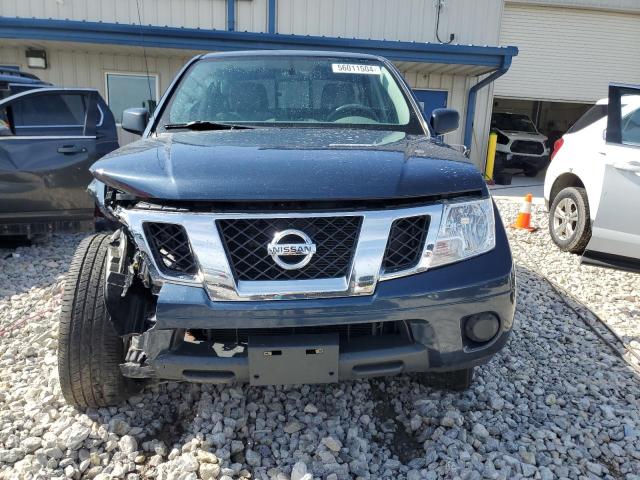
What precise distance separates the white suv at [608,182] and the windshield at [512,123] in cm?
1096

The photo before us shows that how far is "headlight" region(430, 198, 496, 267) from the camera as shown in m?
1.99

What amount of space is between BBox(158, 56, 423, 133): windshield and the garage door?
515 inches

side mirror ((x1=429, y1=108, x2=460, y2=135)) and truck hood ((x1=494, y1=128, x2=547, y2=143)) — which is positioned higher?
side mirror ((x1=429, y1=108, x2=460, y2=135))

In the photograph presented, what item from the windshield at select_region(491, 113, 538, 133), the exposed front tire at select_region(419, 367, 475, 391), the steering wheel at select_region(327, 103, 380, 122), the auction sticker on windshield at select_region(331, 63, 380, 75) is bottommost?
the exposed front tire at select_region(419, 367, 475, 391)

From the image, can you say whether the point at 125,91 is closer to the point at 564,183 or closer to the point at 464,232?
the point at 564,183

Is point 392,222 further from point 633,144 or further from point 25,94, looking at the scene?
point 25,94

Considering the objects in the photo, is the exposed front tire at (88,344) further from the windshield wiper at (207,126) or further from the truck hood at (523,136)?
the truck hood at (523,136)

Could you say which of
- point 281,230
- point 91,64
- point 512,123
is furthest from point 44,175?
point 512,123

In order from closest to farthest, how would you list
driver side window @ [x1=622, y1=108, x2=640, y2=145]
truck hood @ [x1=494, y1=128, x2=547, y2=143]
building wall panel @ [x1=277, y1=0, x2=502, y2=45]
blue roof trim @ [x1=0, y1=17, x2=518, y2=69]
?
driver side window @ [x1=622, y1=108, x2=640, y2=145]
blue roof trim @ [x1=0, y1=17, x2=518, y2=69]
building wall panel @ [x1=277, y1=0, x2=502, y2=45]
truck hood @ [x1=494, y1=128, x2=547, y2=143]

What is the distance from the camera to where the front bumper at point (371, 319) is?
188 cm

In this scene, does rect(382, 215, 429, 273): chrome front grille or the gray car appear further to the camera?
the gray car

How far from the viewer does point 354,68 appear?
3.36 meters

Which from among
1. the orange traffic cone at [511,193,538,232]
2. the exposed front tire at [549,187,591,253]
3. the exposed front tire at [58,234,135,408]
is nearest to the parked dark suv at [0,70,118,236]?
the exposed front tire at [58,234,135,408]

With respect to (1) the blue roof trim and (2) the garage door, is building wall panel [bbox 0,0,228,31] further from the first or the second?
(2) the garage door
